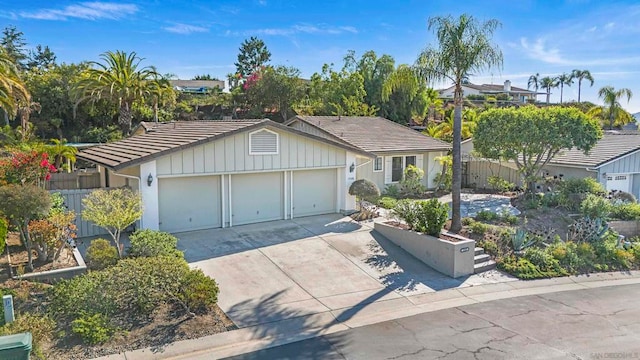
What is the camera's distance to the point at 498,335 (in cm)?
870

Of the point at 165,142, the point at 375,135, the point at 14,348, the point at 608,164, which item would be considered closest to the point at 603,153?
the point at 608,164

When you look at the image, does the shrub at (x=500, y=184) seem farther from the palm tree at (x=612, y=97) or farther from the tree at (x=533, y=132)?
the palm tree at (x=612, y=97)

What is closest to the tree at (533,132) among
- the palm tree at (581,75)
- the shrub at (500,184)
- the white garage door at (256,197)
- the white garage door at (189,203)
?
the shrub at (500,184)

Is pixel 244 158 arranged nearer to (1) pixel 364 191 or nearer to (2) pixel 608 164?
(1) pixel 364 191

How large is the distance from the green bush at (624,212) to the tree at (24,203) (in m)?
18.7

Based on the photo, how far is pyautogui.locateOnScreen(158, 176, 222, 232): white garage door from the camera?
14193 millimetres

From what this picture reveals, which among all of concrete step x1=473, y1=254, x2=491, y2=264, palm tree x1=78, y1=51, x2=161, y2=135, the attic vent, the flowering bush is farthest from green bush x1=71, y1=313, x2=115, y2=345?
palm tree x1=78, y1=51, x2=161, y2=135

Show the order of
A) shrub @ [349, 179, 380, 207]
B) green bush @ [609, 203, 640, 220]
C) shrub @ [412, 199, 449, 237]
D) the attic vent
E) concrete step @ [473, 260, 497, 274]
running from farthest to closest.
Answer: green bush @ [609, 203, 640, 220] → shrub @ [349, 179, 380, 207] → the attic vent → shrub @ [412, 199, 449, 237] → concrete step @ [473, 260, 497, 274]

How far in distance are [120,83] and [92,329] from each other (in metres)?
21.8

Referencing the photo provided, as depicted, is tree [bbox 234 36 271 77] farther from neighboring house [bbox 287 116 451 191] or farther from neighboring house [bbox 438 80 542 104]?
neighboring house [bbox 287 116 451 191]

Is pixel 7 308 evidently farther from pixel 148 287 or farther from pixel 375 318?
pixel 375 318

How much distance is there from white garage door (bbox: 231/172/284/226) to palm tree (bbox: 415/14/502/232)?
6.19 m

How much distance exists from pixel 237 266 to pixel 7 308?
533 centimetres

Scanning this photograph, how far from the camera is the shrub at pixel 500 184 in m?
23.5
